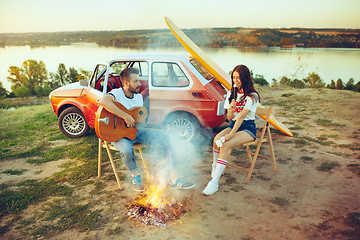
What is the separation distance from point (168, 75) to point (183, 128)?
1.25m

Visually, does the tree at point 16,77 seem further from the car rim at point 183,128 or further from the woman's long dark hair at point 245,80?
the woman's long dark hair at point 245,80

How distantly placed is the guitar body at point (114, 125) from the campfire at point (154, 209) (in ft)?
3.24

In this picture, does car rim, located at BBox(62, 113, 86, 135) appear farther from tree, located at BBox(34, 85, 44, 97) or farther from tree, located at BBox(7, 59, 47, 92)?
tree, located at BBox(7, 59, 47, 92)

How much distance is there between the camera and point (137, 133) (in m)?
4.11

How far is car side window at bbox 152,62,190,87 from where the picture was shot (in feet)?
17.8

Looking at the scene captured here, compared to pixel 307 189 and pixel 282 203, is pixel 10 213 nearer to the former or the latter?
pixel 282 203

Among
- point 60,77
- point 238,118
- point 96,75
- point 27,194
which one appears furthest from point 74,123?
point 60,77

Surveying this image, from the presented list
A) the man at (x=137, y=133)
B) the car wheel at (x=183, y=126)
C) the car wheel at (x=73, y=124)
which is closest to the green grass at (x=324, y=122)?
the car wheel at (x=183, y=126)

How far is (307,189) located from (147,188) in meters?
2.52

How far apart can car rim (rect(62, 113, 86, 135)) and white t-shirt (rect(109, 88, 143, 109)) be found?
2936 mm

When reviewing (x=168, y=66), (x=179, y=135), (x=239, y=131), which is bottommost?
(x=179, y=135)

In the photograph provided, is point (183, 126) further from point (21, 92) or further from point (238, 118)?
point (21, 92)

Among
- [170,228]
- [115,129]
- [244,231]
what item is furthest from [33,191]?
[244,231]

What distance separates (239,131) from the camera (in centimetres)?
407
